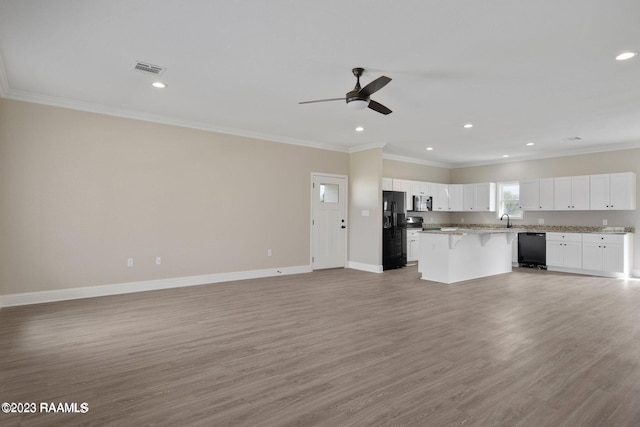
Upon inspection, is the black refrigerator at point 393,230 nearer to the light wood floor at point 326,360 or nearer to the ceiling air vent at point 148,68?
the light wood floor at point 326,360

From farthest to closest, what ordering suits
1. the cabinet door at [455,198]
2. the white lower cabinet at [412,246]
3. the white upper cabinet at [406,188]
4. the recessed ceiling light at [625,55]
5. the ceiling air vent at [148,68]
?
the cabinet door at [455,198]
the white lower cabinet at [412,246]
the white upper cabinet at [406,188]
the ceiling air vent at [148,68]
the recessed ceiling light at [625,55]

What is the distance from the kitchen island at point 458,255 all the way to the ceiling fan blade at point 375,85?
140 inches

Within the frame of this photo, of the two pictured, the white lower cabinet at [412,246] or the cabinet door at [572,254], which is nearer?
the cabinet door at [572,254]

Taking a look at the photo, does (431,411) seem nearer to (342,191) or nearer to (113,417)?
(113,417)

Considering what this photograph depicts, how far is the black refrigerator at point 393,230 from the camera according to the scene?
756 centimetres

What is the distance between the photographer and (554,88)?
4.17 meters

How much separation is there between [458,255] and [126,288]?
5578 mm

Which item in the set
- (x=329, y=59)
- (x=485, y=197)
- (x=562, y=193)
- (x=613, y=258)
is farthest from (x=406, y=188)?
→ (x=329, y=59)

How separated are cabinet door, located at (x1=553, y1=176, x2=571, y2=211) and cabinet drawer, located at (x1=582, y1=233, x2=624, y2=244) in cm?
78

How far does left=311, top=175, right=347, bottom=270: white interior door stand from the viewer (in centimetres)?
750

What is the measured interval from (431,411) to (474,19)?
284 cm

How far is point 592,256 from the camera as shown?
7.23 m

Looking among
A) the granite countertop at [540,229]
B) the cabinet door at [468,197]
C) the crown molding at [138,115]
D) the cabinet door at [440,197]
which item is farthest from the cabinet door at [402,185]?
the crown molding at [138,115]

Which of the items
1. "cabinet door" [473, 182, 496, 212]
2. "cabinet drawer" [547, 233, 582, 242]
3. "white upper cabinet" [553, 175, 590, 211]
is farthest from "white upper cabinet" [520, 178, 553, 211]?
"cabinet door" [473, 182, 496, 212]
